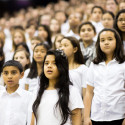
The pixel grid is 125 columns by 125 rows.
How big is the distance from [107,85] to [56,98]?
A: 2.02 ft

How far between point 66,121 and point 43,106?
256mm

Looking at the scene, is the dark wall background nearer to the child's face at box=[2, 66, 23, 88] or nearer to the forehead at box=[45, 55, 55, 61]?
the child's face at box=[2, 66, 23, 88]

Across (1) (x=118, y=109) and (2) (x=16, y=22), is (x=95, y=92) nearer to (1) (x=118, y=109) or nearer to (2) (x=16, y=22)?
(1) (x=118, y=109)

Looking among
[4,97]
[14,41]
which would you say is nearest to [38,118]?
[4,97]

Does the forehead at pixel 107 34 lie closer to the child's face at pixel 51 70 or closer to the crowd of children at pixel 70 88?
the crowd of children at pixel 70 88

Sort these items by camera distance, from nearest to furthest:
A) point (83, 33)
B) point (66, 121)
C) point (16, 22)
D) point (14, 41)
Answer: point (66, 121), point (83, 33), point (14, 41), point (16, 22)

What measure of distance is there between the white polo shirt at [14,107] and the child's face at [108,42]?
100cm

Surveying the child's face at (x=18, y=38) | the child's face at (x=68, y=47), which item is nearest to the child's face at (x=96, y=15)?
the child's face at (x=18, y=38)

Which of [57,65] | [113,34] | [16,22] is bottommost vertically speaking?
[57,65]

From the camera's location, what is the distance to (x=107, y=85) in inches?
113

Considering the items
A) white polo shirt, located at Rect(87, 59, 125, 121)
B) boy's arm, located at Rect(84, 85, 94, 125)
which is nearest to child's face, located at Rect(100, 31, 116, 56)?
white polo shirt, located at Rect(87, 59, 125, 121)

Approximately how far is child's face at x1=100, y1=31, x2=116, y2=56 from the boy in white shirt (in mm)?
979

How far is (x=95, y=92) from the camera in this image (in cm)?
296

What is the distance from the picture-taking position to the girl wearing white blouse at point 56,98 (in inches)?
98.8
